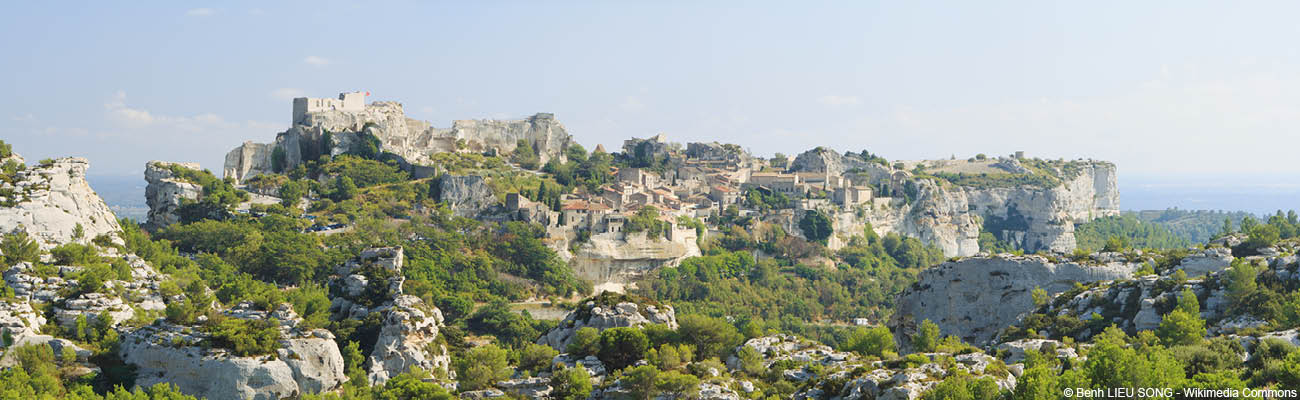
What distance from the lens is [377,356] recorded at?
47.6 m

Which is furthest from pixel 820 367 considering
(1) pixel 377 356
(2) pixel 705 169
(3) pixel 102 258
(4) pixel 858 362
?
(2) pixel 705 169

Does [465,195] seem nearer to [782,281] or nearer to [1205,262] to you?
[782,281]

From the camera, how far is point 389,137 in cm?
9025

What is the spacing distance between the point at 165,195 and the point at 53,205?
20.2 m

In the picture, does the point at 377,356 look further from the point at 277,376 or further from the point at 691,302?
the point at 691,302

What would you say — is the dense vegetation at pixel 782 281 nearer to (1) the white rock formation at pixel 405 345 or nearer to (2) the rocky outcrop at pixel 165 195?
(1) the white rock formation at pixel 405 345

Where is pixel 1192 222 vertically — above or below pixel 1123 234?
below

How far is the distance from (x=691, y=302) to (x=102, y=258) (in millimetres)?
36957

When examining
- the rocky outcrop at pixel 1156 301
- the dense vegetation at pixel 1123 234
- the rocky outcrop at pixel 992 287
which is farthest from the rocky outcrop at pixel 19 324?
the dense vegetation at pixel 1123 234

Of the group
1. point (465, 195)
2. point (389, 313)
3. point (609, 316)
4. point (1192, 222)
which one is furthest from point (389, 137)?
point (1192, 222)

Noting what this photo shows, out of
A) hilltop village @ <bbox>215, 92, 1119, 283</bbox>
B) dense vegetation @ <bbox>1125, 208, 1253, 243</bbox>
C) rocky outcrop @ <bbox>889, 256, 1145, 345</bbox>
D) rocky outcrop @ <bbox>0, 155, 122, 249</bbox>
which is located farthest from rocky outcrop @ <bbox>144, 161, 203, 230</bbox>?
dense vegetation @ <bbox>1125, 208, 1253, 243</bbox>

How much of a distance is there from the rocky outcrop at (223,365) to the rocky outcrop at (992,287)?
92.9 feet

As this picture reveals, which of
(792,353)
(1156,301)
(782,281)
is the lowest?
(782,281)

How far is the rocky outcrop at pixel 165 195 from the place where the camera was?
7181 centimetres
